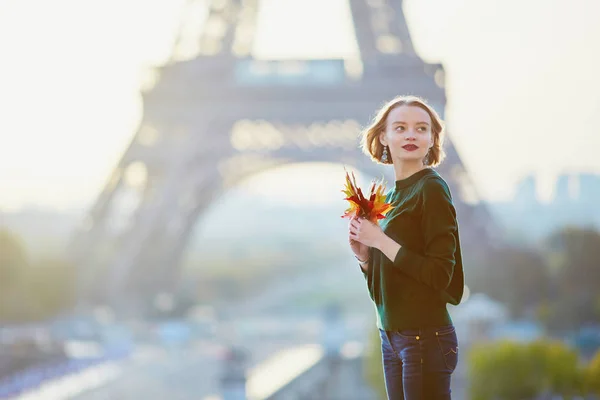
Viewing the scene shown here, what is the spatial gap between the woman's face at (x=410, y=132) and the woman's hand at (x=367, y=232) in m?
0.21

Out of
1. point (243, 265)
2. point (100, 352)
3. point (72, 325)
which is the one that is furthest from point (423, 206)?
point (243, 265)

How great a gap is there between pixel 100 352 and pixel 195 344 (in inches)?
125

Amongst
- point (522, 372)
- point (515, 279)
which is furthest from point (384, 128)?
point (515, 279)

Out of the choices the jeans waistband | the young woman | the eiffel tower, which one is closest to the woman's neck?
the young woman

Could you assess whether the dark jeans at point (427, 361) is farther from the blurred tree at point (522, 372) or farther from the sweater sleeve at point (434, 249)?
the blurred tree at point (522, 372)

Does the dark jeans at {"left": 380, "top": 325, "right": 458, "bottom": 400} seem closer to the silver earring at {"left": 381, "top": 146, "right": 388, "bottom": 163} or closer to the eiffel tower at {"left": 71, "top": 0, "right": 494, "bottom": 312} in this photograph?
the silver earring at {"left": 381, "top": 146, "right": 388, "bottom": 163}

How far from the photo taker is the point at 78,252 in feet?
74.1

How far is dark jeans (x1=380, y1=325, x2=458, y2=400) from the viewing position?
8.71 ft

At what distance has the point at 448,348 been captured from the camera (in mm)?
2668

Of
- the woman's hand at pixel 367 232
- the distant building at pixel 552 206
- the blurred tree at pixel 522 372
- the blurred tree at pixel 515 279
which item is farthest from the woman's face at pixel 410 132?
the distant building at pixel 552 206

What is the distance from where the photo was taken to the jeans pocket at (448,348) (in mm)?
2662

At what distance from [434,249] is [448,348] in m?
0.23

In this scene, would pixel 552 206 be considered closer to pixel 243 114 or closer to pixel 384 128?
pixel 243 114

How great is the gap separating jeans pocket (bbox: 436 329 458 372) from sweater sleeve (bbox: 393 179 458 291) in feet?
0.35
